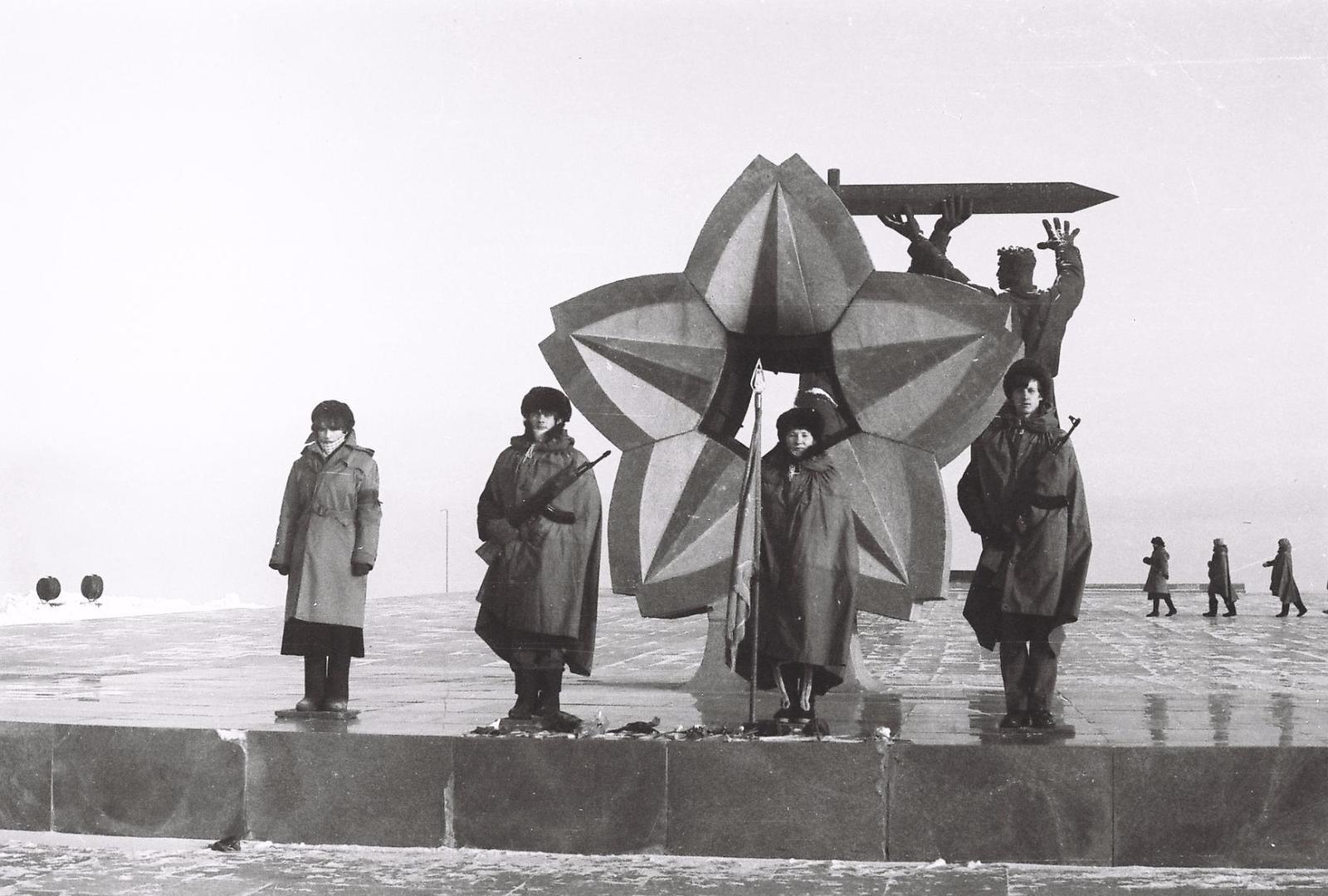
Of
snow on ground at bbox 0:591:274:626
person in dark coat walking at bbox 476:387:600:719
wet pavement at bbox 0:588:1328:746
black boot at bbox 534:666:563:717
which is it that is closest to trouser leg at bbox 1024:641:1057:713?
wet pavement at bbox 0:588:1328:746

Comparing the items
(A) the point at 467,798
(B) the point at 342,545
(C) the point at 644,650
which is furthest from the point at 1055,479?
(C) the point at 644,650

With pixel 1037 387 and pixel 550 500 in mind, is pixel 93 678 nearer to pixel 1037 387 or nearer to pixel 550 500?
pixel 550 500

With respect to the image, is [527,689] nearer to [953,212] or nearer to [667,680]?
[667,680]

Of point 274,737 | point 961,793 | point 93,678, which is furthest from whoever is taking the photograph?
point 93,678

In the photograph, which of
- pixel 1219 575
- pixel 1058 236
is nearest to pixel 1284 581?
pixel 1219 575

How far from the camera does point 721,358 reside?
9.12 metres

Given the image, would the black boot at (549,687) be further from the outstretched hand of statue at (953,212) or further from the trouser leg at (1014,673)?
the outstretched hand of statue at (953,212)

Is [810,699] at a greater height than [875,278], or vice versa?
[875,278]

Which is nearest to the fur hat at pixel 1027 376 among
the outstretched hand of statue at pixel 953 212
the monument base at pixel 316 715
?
the outstretched hand of statue at pixel 953 212

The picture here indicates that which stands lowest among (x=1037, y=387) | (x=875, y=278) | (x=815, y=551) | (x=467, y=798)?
(x=467, y=798)

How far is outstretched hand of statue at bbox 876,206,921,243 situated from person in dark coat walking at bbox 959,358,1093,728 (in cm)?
291

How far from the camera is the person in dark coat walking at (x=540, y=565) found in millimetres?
7008

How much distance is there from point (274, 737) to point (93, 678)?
4.79 meters

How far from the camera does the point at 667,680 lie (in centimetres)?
1036
